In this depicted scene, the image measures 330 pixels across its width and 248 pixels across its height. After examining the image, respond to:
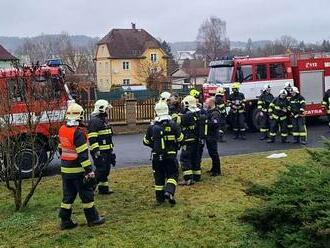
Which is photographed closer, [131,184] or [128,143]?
[131,184]

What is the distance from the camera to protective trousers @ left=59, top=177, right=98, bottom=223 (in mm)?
6871

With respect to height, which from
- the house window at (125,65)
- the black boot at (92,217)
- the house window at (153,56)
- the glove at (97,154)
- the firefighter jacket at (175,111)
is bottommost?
the black boot at (92,217)

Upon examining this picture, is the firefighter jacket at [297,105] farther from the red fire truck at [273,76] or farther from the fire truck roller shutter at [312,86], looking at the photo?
the fire truck roller shutter at [312,86]

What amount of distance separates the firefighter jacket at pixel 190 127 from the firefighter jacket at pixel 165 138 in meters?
1.36

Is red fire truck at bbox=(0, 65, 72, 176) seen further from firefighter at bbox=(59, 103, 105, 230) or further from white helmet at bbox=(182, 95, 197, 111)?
white helmet at bbox=(182, 95, 197, 111)

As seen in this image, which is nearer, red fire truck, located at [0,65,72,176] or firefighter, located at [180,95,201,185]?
red fire truck, located at [0,65,72,176]

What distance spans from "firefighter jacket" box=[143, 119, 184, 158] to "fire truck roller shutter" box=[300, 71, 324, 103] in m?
12.3

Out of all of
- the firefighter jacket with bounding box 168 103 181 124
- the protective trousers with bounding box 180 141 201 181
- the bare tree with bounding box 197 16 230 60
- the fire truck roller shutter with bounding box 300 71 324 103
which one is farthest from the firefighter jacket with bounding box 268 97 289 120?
the bare tree with bounding box 197 16 230 60

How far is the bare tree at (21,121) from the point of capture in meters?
8.03

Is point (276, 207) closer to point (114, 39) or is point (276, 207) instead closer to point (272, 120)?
point (272, 120)

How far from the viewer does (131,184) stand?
382 inches

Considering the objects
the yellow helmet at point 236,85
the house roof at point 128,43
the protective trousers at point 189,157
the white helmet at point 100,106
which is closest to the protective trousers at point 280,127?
the yellow helmet at point 236,85

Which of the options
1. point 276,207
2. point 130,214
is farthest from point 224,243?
point 130,214

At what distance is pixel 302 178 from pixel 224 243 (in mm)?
1525
